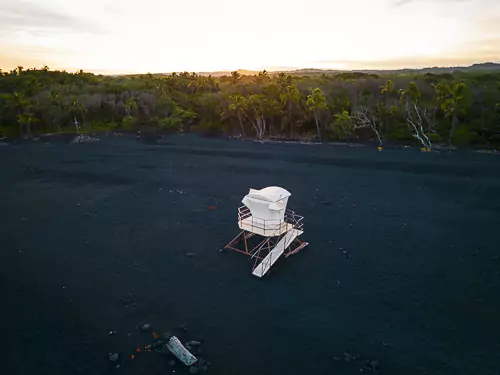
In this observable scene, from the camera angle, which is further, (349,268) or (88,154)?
(88,154)

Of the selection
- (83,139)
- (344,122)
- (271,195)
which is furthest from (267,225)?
(83,139)

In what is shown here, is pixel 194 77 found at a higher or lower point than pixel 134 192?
higher

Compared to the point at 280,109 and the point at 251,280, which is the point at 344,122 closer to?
the point at 280,109

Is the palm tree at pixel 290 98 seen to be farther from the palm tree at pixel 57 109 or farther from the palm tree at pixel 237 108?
the palm tree at pixel 57 109

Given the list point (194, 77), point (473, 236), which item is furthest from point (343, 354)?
point (194, 77)

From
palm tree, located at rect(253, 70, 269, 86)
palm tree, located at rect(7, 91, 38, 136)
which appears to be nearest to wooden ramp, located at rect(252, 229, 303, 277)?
palm tree, located at rect(7, 91, 38, 136)

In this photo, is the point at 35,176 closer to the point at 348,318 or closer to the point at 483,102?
the point at 348,318

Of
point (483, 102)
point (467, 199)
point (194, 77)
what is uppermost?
point (194, 77)

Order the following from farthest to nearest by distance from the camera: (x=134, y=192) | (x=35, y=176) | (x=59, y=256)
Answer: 1. (x=35, y=176)
2. (x=134, y=192)
3. (x=59, y=256)
